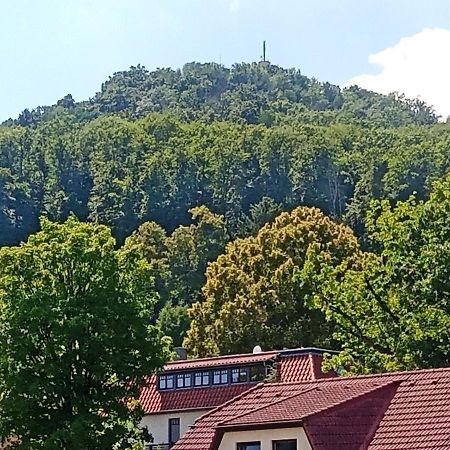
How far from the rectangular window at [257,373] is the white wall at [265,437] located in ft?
73.3

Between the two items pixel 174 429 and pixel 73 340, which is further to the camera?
pixel 174 429

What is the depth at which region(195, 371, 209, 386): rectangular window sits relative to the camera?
5903 centimetres

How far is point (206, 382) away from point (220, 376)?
660mm

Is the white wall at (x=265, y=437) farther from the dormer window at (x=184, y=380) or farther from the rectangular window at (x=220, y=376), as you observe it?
the dormer window at (x=184, y=380)

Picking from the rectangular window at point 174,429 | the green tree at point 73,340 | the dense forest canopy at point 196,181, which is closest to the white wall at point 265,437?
the green tree at point 73,340

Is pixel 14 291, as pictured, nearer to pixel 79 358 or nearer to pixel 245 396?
pixel 79 358

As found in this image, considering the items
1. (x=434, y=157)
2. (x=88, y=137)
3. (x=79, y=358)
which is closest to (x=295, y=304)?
(x=79, y=358)

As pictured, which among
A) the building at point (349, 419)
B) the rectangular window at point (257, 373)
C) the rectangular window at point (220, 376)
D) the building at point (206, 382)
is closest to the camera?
the building at point (349, 419)

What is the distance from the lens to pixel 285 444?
33.7 metres

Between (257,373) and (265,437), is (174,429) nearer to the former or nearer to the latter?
(257,373)

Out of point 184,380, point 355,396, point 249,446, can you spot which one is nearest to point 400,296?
point 184,380

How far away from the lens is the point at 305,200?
6156 inches

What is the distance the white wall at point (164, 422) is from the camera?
58.3 meters

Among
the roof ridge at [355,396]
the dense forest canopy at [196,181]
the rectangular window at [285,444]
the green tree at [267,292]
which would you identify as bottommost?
the rectangular window at [285,444]
